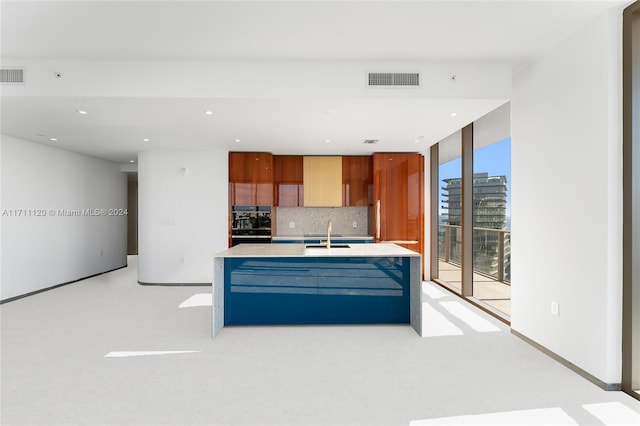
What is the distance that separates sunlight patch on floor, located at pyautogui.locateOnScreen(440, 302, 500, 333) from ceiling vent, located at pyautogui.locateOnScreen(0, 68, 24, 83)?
533 centimetres

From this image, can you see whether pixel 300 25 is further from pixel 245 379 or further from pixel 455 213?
pixel 455 213

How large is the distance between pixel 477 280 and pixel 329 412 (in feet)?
15.0

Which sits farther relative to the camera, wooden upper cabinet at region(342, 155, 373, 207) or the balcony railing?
wooden upper cabinet at region(342, 155, 373, 207)

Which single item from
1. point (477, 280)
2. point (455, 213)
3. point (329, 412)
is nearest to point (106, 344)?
point (329, 412)

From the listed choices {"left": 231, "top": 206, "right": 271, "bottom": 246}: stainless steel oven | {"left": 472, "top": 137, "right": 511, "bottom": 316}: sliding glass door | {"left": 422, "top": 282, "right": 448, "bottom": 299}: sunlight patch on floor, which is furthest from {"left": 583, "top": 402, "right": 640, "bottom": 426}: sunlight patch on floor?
{"left": 231, "top": 206, "right": 271, "bottom": 246}: stainless steel oven

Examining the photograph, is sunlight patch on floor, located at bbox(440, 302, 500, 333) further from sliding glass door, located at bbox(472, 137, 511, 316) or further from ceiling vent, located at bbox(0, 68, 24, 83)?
ceiling vent, located at bbox(0, 68, 24, 83)

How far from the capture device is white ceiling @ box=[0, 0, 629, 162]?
7.75 feet

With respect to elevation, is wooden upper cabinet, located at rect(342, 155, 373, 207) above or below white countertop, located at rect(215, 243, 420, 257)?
above

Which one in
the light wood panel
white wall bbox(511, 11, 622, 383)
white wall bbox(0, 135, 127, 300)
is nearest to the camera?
white wall bbox(511, 11, 622, 383)

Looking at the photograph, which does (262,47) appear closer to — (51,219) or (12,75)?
(12,75)

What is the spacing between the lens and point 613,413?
2066mm

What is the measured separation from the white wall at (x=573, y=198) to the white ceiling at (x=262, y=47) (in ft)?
0.88

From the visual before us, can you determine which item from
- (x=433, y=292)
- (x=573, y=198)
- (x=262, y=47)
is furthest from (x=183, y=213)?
(x=573, y=198)

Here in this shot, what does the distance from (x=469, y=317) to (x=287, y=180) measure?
3.73 m
